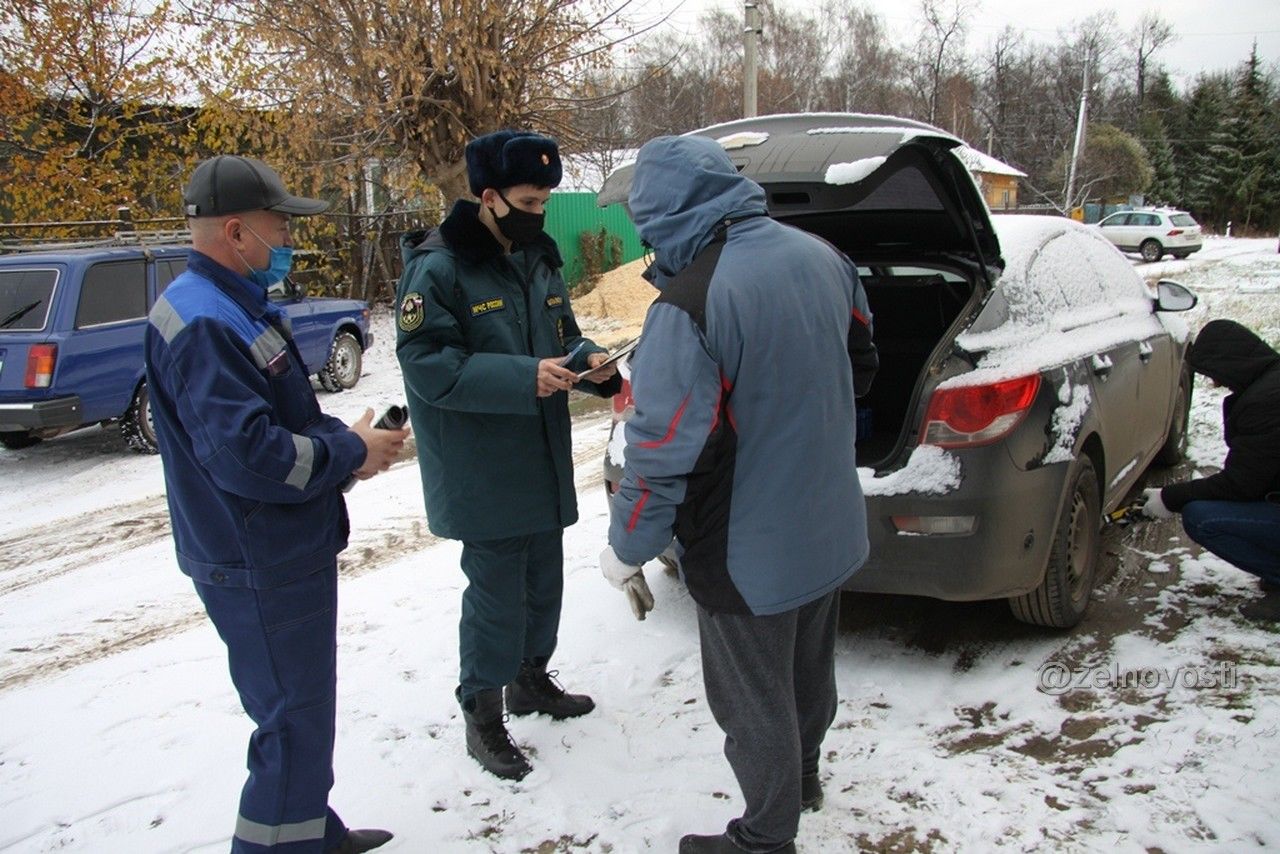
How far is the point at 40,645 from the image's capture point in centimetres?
428

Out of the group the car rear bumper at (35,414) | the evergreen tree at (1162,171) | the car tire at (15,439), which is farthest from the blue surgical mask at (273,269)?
the evergreen tree at (1162,171)

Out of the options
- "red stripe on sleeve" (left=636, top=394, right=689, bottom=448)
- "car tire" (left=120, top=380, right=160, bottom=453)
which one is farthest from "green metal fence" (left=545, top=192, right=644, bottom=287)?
"red stripe on sleeve" (left=636, top=394, right=689, bottom=448)

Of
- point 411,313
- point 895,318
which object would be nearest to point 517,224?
point 411,313

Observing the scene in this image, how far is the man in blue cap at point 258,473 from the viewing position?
6.77 ft

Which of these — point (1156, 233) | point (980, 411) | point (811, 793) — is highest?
point (1156, 233)

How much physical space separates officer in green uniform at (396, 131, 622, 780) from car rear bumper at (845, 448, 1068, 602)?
3.76ft

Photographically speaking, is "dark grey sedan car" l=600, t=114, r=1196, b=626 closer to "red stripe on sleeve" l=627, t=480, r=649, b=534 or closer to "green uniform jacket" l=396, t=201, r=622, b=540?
"green uniform jacket" l=396, t=201, r=622, b=540

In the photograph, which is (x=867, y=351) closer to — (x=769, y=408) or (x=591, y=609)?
(x=769, y=408)

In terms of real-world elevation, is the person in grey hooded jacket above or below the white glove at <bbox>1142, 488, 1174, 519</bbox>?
above

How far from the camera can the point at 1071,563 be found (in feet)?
12.2

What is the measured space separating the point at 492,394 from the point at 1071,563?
2505mm

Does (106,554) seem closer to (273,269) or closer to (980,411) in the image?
(273,269)

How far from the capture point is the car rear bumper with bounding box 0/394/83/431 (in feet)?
23.7

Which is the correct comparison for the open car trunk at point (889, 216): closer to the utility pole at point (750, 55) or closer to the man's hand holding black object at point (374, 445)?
the man's hand holding black object at point (374, 445)
